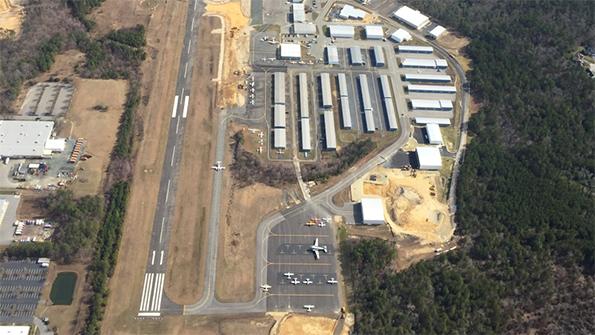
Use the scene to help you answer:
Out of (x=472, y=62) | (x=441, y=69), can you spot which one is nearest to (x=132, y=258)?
(x=441, y=69)

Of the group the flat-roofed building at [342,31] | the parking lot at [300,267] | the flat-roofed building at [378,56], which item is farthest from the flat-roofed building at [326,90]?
the parking lot at [300,267]

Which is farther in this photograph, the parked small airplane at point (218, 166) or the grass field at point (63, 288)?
the parked small airplane at point (218, 166)

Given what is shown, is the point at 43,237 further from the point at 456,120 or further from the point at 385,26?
the point at 385,26

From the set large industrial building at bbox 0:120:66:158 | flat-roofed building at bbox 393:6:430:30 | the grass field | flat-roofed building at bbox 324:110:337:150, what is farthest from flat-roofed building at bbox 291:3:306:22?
the grass field

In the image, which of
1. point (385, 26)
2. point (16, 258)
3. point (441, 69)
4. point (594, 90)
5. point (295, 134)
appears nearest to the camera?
point (16, 258)

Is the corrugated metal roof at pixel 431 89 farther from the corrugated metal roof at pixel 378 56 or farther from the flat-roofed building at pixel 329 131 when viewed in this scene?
the flat-roofed building at pixel 329 131

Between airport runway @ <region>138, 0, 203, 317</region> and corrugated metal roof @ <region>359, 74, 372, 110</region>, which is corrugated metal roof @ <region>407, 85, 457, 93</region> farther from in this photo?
airport runway @ <region>138, 0, 203, 317</region>
